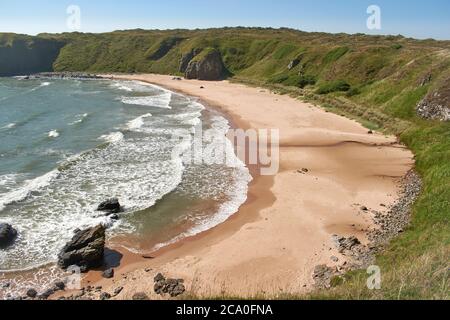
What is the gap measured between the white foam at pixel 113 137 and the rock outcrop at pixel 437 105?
33.2 meters

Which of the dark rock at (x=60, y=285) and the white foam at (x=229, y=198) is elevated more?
the white foam at (x=229, y=198)

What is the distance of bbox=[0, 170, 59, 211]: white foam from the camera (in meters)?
28.1

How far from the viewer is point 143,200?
94.1 ft

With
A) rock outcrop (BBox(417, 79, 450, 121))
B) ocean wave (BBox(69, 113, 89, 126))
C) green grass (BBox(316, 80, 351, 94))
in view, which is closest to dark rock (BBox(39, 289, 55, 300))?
ocean wave (BBox(69, 113, 89, 126))

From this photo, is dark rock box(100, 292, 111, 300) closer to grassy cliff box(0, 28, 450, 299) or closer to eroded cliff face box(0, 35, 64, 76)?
grassy cliff box(0, 28, 450, 299)

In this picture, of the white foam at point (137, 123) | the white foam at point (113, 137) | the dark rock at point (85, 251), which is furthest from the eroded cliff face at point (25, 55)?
the dark rock at point (85, 251)

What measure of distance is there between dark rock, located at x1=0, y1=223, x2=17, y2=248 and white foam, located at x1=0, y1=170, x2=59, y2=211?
4.25 metres

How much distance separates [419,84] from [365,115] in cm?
746

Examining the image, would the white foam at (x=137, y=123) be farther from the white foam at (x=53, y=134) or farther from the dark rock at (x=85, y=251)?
the dark rock at (x=85, y=251)

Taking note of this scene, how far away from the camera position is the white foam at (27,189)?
28109 millimetres

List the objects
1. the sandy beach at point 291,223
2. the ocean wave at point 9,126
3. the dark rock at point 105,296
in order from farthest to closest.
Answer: the ocean wave at point 9,126 < the sandy beach at point 291,223 < the dark rock at point 105,296

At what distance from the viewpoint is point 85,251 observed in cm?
2075
